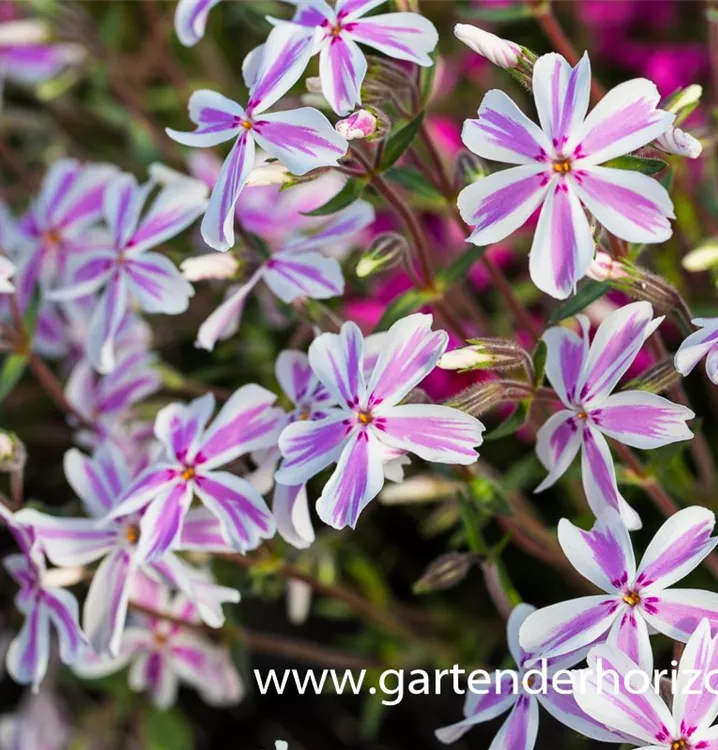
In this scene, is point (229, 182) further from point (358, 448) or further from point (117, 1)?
point (117, 1)

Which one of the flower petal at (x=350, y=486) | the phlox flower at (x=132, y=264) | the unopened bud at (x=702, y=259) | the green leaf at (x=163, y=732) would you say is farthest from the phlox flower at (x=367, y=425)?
the green leaf at (x=163, y=732)

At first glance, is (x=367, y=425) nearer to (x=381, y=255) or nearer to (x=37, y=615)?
(x=381, y=255)

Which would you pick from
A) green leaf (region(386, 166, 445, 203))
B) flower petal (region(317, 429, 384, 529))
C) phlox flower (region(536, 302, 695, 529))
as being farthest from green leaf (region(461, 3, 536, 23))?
flower petal (region(317, 429, 384, 529))

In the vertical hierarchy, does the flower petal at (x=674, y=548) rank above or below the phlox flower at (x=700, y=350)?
below

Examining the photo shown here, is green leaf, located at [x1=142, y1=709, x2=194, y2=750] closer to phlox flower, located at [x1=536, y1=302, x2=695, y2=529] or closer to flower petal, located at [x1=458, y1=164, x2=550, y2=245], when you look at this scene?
phlox flower, located at [x1=536, y1=302, x2=695, y2=529]

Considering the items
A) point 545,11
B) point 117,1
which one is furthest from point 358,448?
point 117,1

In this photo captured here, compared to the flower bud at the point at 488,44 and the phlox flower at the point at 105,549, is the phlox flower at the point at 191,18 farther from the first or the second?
the phlox flower at the point at 105,549
